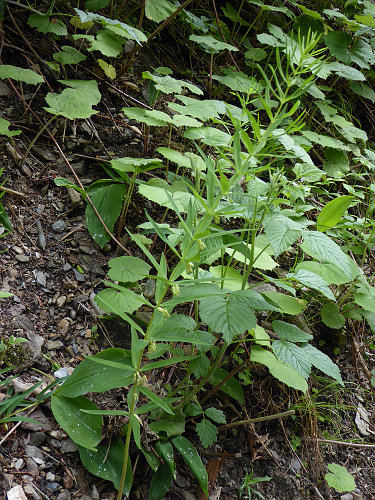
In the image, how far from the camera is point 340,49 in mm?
3225

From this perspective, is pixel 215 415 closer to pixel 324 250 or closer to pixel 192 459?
pixel 192 459

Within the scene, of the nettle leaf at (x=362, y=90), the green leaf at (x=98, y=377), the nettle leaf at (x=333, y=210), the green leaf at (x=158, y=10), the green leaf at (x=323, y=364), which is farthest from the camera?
the nettle leaf at (x=362, y=90)

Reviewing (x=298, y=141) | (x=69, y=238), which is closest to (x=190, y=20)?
(x=298, y=141)

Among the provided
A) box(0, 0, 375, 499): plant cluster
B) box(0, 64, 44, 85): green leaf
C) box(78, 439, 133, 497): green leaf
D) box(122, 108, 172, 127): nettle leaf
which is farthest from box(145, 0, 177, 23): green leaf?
box(78, 439, 133, 497): green leaf

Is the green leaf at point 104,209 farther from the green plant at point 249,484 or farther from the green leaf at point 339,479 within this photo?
the green leaf at point 339,479

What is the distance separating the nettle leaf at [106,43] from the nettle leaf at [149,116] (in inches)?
13.2

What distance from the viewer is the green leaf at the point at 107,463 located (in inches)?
48.3

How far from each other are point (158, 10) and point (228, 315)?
6.30 feet

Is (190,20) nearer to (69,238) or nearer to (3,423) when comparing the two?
(69,238)

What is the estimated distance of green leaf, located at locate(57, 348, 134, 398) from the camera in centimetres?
101

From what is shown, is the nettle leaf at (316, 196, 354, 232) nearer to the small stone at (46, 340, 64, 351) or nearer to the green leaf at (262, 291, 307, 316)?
the green leaf at (262, 291, 307, 316)

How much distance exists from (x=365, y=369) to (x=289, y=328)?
87 centimetres

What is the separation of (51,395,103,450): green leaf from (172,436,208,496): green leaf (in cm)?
28

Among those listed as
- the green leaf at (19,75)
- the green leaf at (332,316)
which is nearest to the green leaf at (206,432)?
the green leaf at (332,316)
